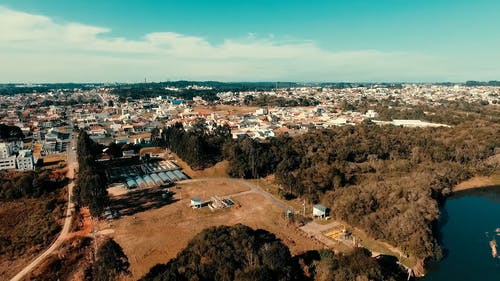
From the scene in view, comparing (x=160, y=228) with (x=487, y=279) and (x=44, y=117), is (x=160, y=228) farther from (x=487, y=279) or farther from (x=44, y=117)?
(x=44, y=117)

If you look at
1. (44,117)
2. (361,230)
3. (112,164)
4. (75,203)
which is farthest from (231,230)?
(44,117)

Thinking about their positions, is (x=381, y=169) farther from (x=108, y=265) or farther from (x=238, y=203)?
(x=108, y=265)

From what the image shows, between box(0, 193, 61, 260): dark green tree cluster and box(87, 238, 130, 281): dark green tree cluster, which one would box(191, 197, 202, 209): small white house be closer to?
box(0, 193, 61, 260): dark green tree cluster

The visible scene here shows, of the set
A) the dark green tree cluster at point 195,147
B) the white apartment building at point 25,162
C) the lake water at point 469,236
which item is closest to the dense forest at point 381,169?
the lake water at point 469,236

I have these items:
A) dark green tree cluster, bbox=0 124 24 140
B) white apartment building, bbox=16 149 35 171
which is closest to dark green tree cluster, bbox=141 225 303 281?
white apartment building, bbox=16 149 35 171

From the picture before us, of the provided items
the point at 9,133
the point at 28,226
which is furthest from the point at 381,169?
the point at 9,133

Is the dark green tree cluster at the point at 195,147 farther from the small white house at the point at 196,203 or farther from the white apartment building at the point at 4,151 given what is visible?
the white apartment building at the point at 4,151
